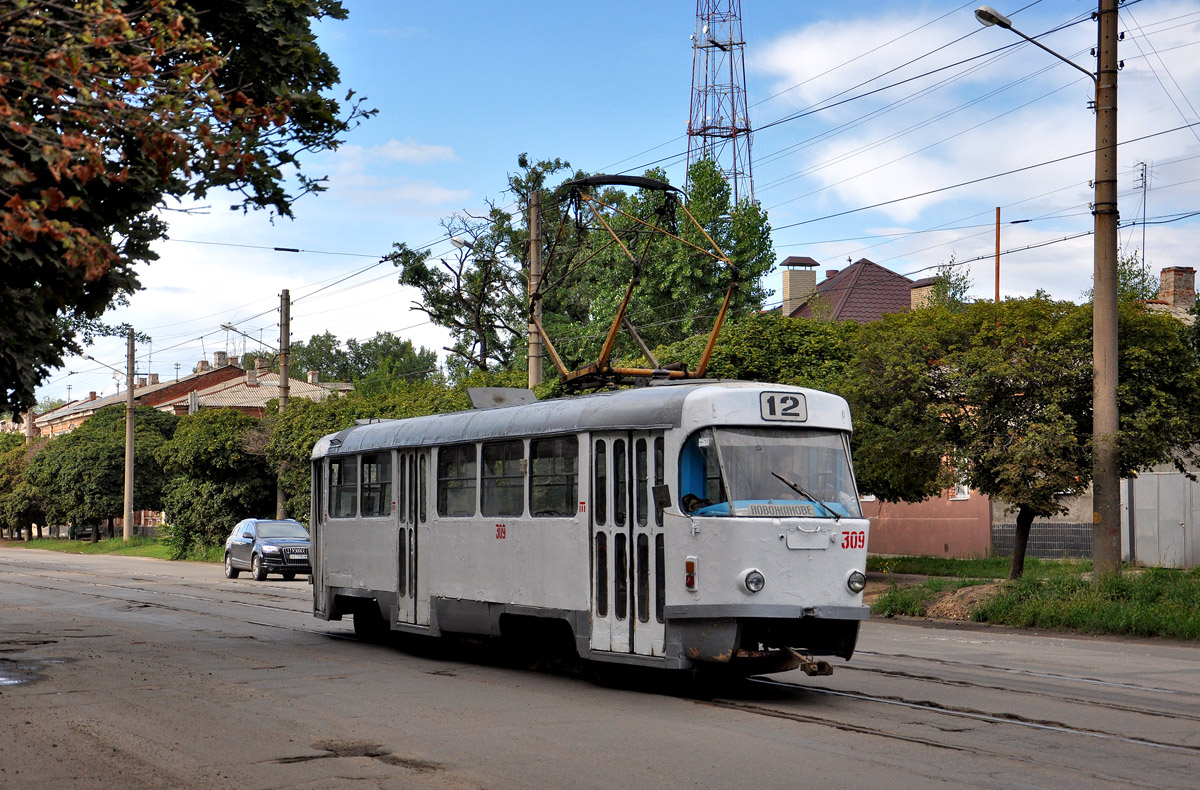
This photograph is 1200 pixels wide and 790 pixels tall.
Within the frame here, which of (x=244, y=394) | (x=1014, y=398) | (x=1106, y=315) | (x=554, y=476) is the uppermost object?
(x=244, y=394)

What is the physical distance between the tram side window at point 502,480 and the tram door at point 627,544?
4.95 ft

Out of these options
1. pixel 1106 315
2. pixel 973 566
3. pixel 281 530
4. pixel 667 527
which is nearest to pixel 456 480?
pixel 667 527

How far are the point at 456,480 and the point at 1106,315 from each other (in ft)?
33.6

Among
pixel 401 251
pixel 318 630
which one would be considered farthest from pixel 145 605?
pixel 401 251

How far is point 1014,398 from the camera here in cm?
2112

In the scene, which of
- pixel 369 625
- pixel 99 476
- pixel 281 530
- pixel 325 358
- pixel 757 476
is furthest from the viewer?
pixel 325 358

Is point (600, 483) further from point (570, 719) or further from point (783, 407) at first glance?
point (570, 719)

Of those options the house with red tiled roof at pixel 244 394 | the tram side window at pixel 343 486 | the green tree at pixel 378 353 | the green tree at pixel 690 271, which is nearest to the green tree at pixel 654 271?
the green tree at pixel 690 271

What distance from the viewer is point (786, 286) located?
58.8 meters

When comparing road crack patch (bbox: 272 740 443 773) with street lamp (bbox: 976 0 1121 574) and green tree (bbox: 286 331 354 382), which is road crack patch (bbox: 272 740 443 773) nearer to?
street lamp (bbox: 976 0 1121 574)

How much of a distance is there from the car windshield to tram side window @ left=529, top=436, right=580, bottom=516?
22974 mm

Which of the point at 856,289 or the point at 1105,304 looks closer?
the point at 1105,304

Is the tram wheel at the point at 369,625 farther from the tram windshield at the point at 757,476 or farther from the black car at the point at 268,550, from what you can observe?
the black car at the point at 268,550

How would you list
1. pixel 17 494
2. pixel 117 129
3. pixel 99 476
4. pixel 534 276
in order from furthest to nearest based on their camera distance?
pixel 17 494
pixel 99 476
pixel 534 276
pixel 117 129
